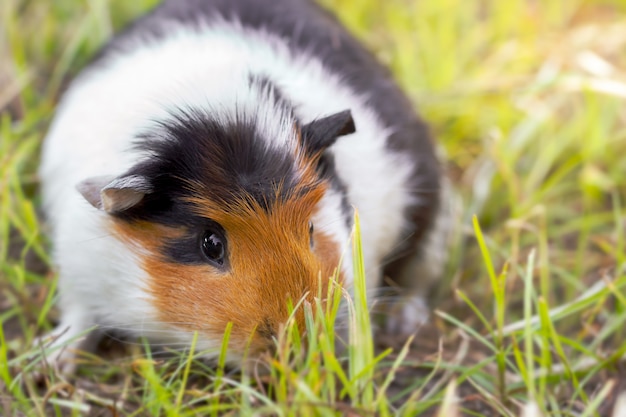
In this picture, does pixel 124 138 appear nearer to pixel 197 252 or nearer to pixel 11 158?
pixel 197 252

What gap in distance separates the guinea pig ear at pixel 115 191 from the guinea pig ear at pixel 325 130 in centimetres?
56

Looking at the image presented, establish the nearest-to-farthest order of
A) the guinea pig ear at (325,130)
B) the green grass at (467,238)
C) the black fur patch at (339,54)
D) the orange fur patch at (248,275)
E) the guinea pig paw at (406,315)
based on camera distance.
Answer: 1. the orange fur patch at (248,275)
2. the green grass at (467,238)
3. the guinea pig ear at (325,130)
4. the black fur patch at (339,54)
5. the guinea pig paw at (406,315)

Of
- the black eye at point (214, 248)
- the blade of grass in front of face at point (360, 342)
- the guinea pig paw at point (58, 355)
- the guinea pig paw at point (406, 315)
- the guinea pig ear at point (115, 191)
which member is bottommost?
the guinea pig paw at point (406, 315)

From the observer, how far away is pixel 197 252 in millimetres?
2322

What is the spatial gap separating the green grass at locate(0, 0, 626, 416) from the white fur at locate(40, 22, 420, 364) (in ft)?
0.64

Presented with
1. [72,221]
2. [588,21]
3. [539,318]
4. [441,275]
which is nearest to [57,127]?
[72,221]

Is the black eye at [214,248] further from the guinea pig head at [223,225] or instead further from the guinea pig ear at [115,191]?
the guinea pig ear at [115,191]

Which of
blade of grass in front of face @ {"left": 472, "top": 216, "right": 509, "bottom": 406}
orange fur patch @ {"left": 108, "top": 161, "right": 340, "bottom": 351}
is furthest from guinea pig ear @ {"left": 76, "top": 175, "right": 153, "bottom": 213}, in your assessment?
blade of grass in front of face @ {"left": 472, "top": 216, "right": 509, "bottom": 406}

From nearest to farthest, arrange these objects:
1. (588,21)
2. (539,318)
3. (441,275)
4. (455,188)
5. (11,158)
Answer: (539,318) < (11,158) < (441,275) < (455,188) < (588,21)

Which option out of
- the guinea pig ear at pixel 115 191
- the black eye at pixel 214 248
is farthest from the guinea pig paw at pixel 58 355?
the black eye at pixel 214 248

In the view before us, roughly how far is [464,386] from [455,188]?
4.93 feet

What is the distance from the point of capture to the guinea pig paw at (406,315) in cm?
335

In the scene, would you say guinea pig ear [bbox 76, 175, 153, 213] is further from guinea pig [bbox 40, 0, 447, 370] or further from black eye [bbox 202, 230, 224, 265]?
black eye [bbox 202, 230, 224, 265]

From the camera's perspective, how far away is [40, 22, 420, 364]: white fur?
8.19 feet
